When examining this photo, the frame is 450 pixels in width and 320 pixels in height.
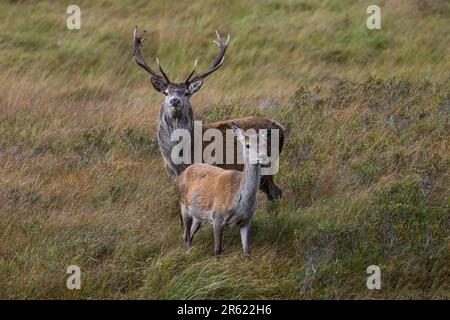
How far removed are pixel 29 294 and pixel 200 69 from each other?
756cm

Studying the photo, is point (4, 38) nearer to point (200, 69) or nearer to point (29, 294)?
point (200, 69)

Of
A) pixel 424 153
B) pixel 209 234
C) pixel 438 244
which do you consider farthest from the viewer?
pixel 424 153

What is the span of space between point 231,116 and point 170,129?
227 cm

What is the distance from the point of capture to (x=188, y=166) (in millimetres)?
7875

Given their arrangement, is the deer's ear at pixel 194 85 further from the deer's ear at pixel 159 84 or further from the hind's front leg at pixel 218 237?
the hind's front leg at pixel 218 237

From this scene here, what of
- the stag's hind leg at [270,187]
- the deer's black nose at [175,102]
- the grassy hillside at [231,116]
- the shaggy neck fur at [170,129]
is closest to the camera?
the grassy hillside at [231,116]

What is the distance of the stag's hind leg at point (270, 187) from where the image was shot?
7.91 metres

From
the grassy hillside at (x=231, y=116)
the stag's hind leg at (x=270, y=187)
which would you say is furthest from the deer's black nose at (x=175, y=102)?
the stag's hind leg at (x=270, y=187)

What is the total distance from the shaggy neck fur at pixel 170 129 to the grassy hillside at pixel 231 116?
327 millimetres

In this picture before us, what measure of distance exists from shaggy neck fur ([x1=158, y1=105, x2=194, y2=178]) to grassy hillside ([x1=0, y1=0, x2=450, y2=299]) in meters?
0.33

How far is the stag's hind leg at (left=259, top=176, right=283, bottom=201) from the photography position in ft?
25.9

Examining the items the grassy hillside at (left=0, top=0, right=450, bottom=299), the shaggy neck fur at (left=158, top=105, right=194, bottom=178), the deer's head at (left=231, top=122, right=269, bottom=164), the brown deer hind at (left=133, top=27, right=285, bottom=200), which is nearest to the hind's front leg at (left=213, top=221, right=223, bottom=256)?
the grassy hillside at (left=0, top=0, right=450, bottom=299)

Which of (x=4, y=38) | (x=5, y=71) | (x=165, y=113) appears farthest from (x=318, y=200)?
(x=4, y=38)

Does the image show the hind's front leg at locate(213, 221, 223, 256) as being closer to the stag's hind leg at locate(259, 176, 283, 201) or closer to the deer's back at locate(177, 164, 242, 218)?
the deer's back at locate(177, 164, 242, 218)
